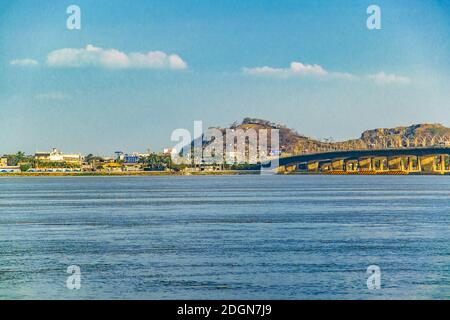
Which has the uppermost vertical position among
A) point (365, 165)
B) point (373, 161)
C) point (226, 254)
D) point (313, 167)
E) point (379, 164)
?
point (373, 161)

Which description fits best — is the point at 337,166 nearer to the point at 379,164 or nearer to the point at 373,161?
the point at 373,161

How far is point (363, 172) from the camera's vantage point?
184 metres

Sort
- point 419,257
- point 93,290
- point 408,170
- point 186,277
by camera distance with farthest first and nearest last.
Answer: point 408,170 < point 419,257 < point 186,277 < point 93,290

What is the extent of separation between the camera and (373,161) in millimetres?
182375

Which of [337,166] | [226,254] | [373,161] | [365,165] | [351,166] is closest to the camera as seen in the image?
[226,254]

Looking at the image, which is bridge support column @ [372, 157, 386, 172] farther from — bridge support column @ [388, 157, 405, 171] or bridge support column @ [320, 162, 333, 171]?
bridge support column @ [320, 162, 333, 171]

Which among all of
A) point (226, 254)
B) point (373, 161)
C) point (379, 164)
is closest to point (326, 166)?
point (379, 164)

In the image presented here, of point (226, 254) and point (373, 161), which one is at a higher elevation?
point (373, 161)

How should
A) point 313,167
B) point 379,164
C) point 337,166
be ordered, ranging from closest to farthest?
point 337,166 < point 313,167 < point 379,164

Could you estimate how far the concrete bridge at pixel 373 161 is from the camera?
15650 cm
